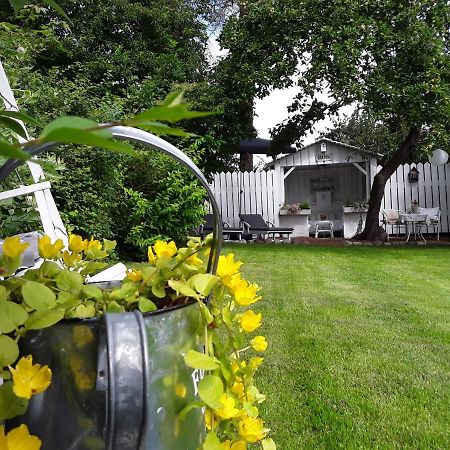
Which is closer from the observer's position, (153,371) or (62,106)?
(153,371)

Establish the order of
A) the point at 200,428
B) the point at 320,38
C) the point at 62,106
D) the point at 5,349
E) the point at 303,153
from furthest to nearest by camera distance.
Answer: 1. the point at 303,153
2. the point at 320,38
3. the point at 62,106
4. the point at 200,428
5. the point at 5,349

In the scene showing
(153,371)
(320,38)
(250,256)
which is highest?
(320,38)

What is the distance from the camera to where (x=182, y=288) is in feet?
1.83

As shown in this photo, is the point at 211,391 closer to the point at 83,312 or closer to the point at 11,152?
the point at 83,312

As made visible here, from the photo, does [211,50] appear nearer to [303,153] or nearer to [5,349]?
[303,153]

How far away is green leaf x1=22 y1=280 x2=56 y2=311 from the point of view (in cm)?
48

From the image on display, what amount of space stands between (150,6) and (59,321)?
12987 mm

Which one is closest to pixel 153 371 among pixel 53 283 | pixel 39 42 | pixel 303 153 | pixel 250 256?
pixel 53 283

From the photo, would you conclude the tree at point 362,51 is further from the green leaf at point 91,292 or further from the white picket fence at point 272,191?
the green leaf at point 91,292

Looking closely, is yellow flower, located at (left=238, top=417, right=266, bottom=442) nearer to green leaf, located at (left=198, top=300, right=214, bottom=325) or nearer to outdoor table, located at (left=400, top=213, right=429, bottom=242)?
green leaf, located at (left=198, top=300, right=214, bottom=325)

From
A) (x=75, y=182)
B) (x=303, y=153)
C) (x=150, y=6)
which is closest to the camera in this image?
(x=75, y=182)

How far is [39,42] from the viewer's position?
548 cm

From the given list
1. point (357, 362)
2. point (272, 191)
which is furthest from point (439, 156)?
point (357, 362)

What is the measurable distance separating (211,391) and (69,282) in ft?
0.68
